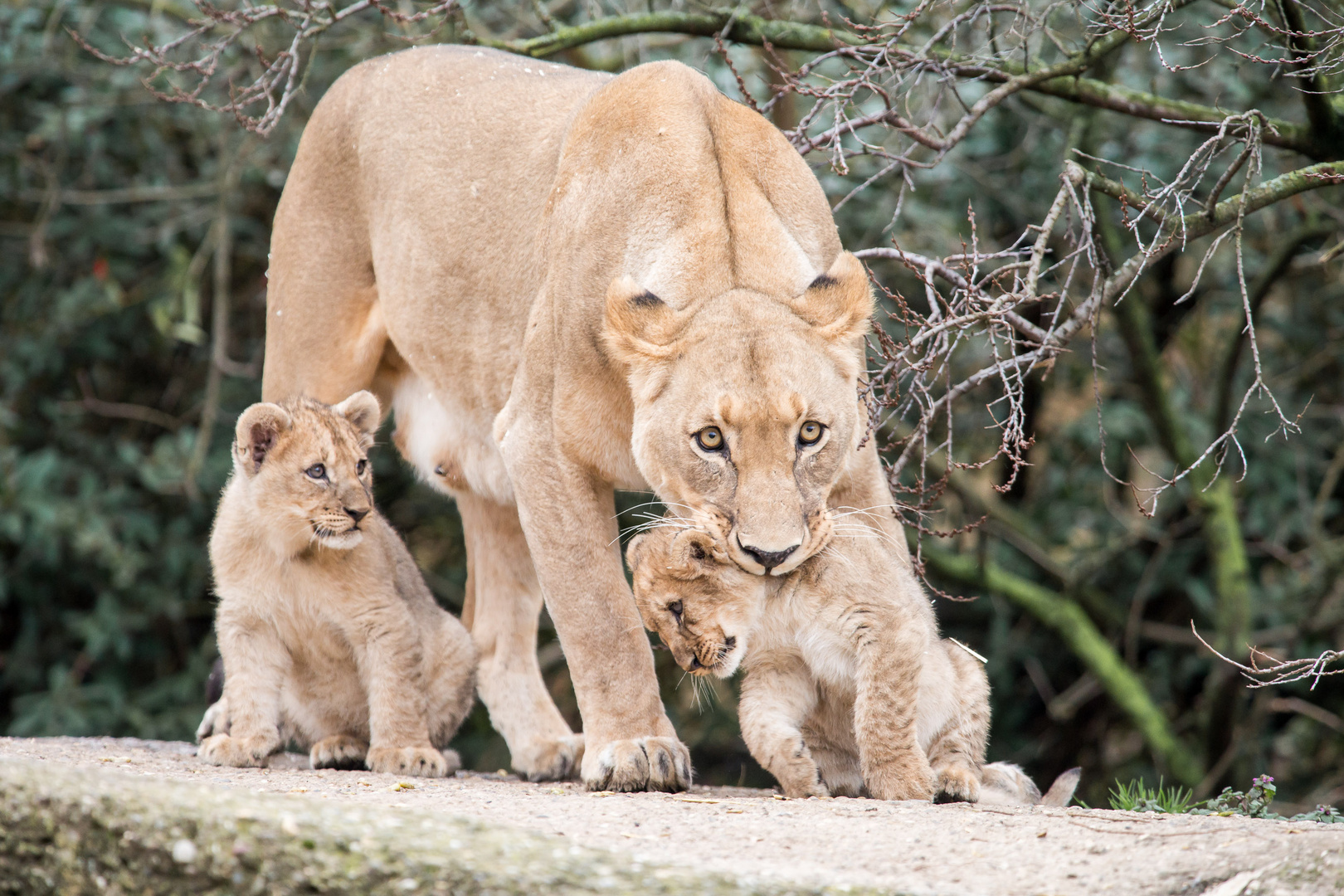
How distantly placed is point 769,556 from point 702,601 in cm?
32

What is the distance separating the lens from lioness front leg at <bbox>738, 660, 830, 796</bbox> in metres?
3.68

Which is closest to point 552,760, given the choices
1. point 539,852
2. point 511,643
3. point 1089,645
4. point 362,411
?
point 511,643

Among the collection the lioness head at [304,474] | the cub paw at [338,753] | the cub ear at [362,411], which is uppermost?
the cub ear at [362,411]

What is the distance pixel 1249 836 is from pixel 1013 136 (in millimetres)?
5581

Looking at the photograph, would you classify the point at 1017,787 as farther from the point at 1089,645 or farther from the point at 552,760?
the point at 1089,645

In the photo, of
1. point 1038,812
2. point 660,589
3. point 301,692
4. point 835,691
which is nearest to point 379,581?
point 301,692

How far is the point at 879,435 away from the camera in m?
6.59

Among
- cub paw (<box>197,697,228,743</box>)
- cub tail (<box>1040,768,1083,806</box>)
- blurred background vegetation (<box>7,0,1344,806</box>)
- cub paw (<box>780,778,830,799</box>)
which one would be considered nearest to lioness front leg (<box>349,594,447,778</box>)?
cub paw (<box>197,697,228,743</box>)

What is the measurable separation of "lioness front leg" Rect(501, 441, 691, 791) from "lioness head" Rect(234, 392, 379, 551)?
0.50 m

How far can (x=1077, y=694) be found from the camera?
7.45m

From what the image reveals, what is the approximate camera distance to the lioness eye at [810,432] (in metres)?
3.57

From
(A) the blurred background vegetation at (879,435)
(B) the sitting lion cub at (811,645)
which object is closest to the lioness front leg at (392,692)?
(B) the sitting lion cub at (811,645)

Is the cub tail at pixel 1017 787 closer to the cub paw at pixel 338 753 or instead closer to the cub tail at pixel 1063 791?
the cub tail at pixel 1063 791

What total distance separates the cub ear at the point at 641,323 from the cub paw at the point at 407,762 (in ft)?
4.45
